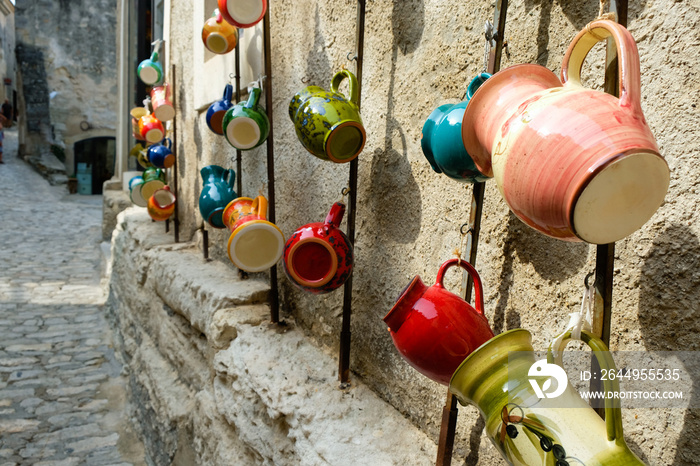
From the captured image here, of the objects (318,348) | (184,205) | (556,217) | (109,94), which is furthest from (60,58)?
(556,217)

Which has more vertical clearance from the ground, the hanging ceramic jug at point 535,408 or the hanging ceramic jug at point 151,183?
the hanging ceramic jug at point 151,183

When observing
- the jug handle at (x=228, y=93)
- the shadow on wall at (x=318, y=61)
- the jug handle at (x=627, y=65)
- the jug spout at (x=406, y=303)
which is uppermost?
the shadow on wall at (x=318, y=61)

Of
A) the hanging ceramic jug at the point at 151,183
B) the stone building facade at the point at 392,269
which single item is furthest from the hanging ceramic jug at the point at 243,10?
the hanging ceramic jug at the point at 151,183

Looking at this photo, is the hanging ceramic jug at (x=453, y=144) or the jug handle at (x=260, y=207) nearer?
the hanging ceramic jug at (x=453, y=144)

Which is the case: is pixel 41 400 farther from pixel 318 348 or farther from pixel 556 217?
pixel 556 217

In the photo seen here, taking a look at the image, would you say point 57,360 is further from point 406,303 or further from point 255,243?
point 406,303

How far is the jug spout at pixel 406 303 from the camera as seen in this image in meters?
0.81

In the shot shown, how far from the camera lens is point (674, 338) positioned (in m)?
0.65

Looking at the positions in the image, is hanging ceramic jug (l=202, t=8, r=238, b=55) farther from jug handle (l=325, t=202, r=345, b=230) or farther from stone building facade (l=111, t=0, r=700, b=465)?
jug handle (l=325, t=202, r=345, b=230)

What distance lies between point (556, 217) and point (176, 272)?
1.94 metres

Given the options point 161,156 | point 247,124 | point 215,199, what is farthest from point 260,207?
point 161,156

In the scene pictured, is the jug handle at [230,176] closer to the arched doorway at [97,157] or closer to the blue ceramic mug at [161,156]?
the blue ceramic mug at [161,156]

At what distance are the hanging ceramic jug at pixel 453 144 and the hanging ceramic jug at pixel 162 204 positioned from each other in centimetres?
227

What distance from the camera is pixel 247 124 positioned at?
1.52 m
